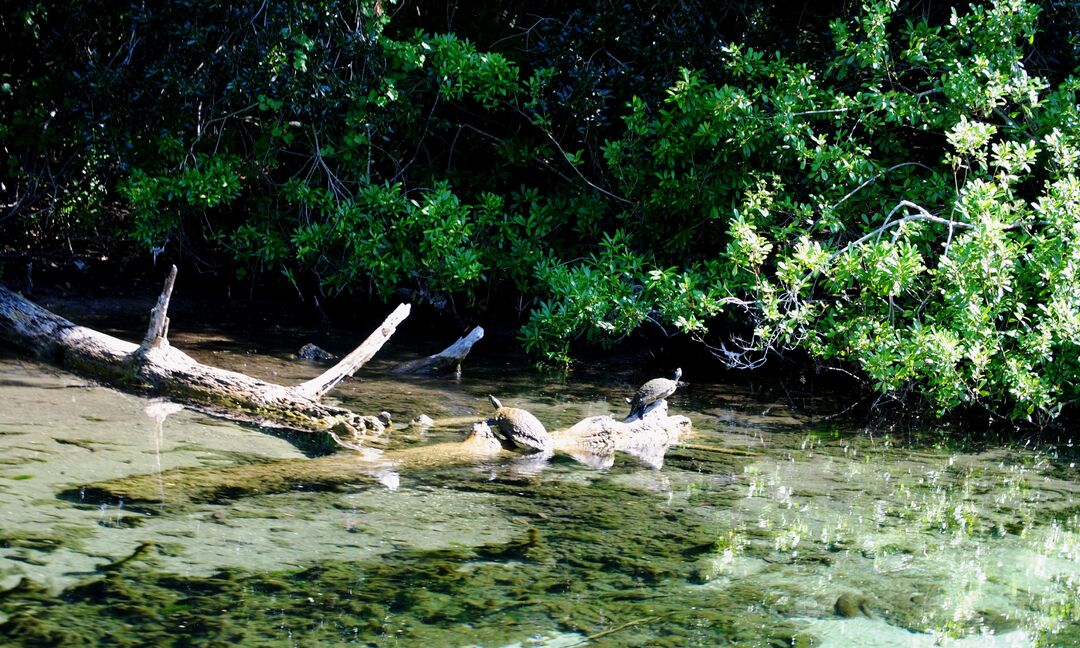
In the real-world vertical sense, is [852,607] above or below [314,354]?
below

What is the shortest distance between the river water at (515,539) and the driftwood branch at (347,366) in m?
0.48

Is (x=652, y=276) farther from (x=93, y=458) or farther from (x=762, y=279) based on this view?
(x=93, y=458)

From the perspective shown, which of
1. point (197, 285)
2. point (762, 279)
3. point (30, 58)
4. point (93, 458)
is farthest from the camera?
point (197, 285)

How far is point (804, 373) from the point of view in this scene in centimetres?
993

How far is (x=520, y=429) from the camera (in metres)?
6.79

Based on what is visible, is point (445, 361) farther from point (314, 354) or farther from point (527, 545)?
point (527, 545)

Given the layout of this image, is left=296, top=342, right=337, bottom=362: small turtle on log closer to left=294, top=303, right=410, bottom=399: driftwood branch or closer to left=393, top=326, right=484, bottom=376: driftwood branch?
left=393, top=326, right=484, bottom=376: driftwood branch

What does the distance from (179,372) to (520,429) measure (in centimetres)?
250

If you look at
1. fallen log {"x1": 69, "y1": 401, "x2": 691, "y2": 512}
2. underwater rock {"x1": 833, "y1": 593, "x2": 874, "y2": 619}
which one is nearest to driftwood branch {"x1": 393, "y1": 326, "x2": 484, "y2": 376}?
fallen log {"x1": 69, "y1": 401, "x2": 691, "y2": 512}

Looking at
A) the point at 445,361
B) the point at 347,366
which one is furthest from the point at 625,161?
the point at 347,366

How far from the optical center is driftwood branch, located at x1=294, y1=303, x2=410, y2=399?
7383 mm

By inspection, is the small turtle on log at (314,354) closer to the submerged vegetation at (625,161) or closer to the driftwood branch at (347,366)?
the submerged vegetation at (625,161)

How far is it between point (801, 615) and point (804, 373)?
5829 mm

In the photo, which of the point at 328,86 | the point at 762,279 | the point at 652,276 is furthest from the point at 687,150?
the point at 328,86
